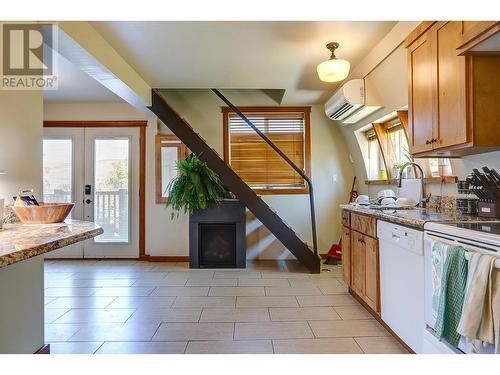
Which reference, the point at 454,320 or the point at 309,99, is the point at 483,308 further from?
the point at 309,99

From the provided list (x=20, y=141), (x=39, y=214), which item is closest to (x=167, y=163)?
(x=20, y=141)

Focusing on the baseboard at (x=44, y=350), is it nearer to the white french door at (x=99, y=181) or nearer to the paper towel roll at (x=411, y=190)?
the white french door at (x=99, y=181)

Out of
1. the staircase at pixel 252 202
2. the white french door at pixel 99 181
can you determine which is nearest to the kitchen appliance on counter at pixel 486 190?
the staircase at pixel 252 202

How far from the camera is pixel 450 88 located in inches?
81.0

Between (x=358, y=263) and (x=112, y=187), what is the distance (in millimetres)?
3965

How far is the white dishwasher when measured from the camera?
6.39ft

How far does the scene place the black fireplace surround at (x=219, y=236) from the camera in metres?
4.49

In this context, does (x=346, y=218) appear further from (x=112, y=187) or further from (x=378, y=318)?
(x=112, y=187)

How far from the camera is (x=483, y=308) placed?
133 centimetres

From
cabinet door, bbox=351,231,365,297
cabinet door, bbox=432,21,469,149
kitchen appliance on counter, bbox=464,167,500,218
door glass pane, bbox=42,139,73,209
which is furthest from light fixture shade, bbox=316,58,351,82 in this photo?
door glass pane, bbox=42,139,73,209

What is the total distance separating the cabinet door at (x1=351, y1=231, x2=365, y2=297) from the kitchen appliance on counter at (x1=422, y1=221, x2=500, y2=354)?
96 centimetres

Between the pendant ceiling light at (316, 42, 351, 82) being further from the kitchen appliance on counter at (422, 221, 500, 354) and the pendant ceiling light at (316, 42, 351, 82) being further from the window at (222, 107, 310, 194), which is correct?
the window at (222, 107, 310, 194)

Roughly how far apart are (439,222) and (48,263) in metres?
5.35
